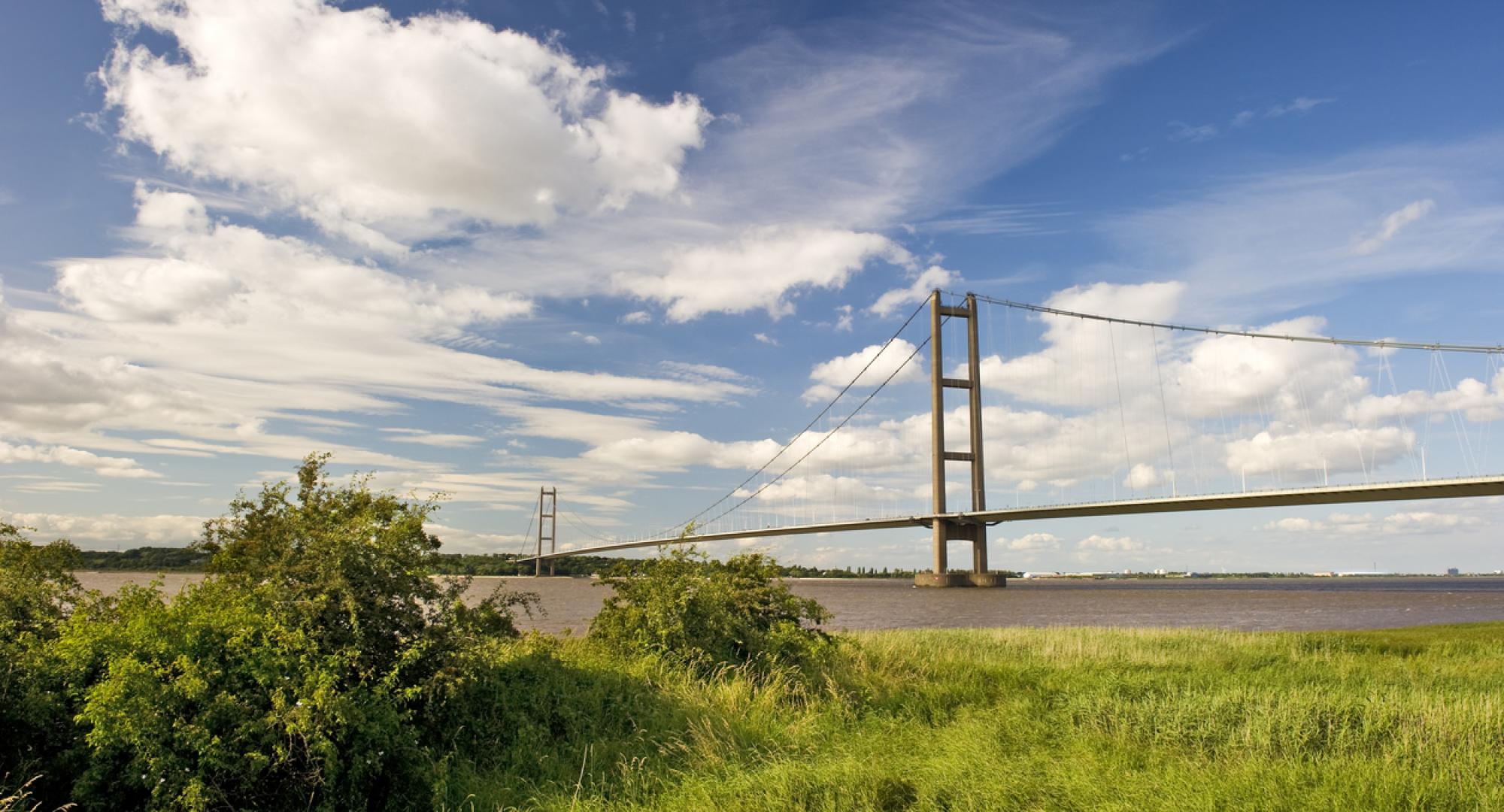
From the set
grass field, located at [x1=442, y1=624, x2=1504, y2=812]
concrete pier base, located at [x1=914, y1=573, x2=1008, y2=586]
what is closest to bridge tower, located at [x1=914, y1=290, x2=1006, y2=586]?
concrete pier base, located at [x1=914, y1=573, x2=1008, y2=586]

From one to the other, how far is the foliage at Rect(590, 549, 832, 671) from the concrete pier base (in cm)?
6637

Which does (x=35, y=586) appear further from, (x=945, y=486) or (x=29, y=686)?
(x=945, y=486)

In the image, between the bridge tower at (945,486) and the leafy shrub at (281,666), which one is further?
the bridge tower at (945,486)

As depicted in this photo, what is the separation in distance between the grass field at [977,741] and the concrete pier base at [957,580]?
210 feet

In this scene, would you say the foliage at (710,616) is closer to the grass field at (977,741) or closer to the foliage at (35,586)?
the grass field at (977,741)

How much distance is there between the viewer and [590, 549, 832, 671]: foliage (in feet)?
44.9

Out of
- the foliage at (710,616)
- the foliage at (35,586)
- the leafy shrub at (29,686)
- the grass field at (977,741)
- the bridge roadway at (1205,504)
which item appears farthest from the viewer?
the bridge roadway at (1205,504)

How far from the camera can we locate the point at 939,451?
77438 mm

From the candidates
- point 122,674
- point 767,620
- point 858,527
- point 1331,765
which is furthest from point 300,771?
point 858,527

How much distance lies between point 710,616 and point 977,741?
16.5 feet

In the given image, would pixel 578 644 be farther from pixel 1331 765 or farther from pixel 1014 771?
pixel 1331 765

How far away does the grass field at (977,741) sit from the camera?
7.98 metres

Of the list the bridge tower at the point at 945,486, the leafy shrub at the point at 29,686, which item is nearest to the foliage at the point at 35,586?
the leafy shrub at the point at 29,686

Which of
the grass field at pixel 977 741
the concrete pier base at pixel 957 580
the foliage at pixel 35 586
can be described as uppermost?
the foliage at pixel 35 586
